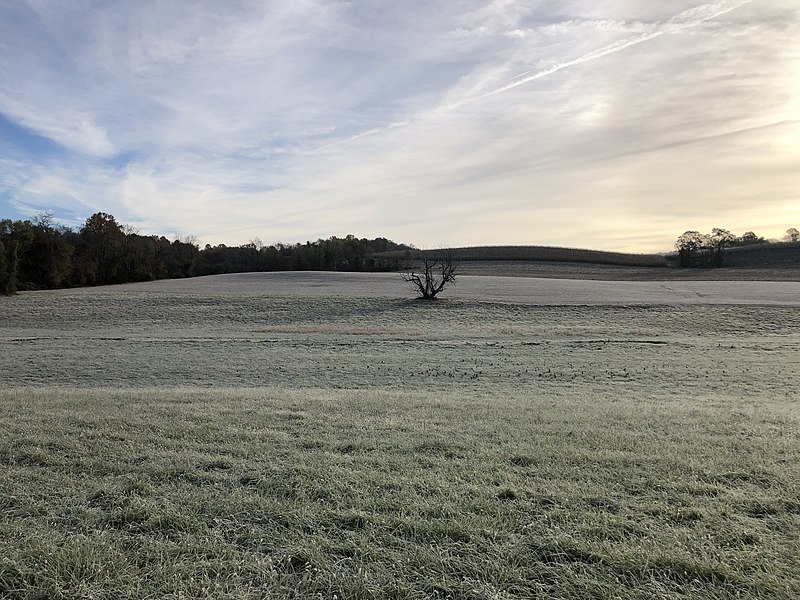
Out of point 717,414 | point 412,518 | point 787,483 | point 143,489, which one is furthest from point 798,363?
point 143,489

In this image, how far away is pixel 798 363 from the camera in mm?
16672

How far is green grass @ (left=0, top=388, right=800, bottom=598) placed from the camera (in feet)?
10.0

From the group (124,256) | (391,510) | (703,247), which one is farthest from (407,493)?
(703,247)

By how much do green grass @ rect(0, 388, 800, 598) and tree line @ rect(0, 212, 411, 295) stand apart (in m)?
50.0

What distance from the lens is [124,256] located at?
69125 millimetres

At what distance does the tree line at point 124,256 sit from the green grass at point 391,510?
164ft

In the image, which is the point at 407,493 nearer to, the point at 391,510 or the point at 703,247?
the point at 391,510

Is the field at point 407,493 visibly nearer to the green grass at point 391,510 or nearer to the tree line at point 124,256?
the green grass at point 391,510

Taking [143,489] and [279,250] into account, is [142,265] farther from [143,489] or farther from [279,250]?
[143,489]

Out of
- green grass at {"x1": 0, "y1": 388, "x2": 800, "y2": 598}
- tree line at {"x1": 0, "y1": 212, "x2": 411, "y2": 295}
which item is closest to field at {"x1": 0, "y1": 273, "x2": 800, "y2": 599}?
A: green grass at {"x1": 0, "y1": 388, "x2": 800, "y2": 598}

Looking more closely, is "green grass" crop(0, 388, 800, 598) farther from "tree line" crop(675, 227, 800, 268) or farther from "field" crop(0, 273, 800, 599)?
"tree line" crop(675, 227, 800, 268)

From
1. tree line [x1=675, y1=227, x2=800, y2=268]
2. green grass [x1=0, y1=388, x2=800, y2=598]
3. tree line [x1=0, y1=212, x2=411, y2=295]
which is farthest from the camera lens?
tree line [x1=675, y1=227, x2=800, y2=268]

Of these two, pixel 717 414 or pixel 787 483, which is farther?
pixel 717 414

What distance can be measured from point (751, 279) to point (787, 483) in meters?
67.7
